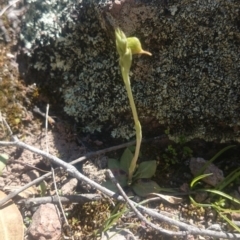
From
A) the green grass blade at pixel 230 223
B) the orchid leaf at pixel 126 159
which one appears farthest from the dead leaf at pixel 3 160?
the green grass blade at pixel 230 223

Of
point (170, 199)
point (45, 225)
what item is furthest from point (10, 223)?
point (170, 199)

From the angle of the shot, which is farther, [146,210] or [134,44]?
[146,210]

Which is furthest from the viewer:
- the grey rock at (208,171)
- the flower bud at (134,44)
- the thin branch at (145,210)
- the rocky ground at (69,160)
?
the grey rock at (208,171)

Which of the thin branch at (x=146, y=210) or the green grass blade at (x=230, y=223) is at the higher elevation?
the thin branch at (x=146, y=210)

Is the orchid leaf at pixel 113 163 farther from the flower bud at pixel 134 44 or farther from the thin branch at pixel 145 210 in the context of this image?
the flower bud at pixel 134 44

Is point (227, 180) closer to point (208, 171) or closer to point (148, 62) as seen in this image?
point (208, 171)

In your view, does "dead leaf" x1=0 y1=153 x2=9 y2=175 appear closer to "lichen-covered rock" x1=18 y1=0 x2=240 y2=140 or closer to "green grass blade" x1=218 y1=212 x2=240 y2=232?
"lichen-covered rock" x1=18 y1=0 x2=240 y2=140
